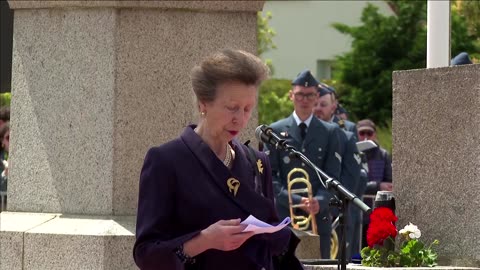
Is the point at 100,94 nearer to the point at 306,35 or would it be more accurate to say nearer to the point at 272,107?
the point at 272,107

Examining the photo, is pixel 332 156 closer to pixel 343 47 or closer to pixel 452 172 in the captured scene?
pixel 452 172

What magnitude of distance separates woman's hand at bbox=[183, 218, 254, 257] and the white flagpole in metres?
4.22

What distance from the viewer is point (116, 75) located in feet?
27.9

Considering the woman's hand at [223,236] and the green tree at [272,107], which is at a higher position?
the green tree at [272,107]

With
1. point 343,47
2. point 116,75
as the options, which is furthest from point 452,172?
point 343,47

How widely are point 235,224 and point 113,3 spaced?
12.0 ft

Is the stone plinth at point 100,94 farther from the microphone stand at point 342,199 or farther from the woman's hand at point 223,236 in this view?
the woman's hand at point 223,236

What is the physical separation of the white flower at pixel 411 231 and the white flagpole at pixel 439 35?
136 cm

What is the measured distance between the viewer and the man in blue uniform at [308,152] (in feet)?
43.0

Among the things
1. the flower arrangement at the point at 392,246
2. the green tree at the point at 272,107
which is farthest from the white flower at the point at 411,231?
the green tree at the point at 272,107

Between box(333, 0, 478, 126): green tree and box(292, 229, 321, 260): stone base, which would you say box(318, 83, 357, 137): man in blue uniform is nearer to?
box(292, 229, 321, 260): stone base

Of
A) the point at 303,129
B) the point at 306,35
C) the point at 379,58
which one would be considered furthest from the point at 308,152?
the point at 306,35

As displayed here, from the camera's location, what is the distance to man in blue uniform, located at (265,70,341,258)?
13094mm

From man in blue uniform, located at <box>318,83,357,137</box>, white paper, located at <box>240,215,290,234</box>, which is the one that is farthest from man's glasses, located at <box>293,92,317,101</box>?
white paper, located at <box>240,215,290,234</box>
